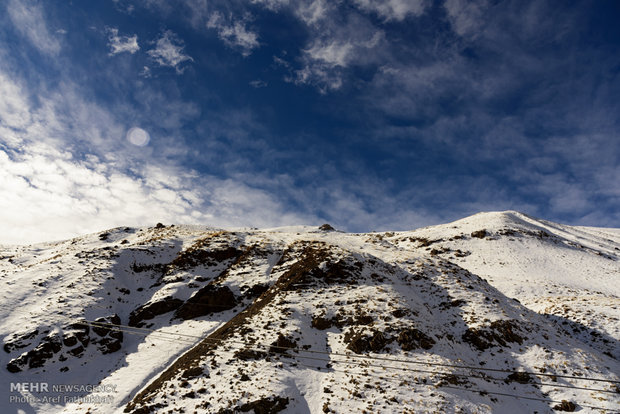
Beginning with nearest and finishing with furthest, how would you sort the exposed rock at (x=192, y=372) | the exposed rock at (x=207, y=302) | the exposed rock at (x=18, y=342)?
1. the exposed rock at (x=192, y=372)
2. the exposed rock at (x=18, y=342)
3. the exposed rock at (x=207, y=302)

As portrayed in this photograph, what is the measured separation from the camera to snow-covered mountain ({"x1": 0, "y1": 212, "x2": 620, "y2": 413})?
17.7 meters

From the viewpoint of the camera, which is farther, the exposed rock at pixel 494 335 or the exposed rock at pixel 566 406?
the exposed rock at pixel 494 335

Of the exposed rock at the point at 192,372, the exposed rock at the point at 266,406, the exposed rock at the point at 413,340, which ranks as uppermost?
the exposed rock at the point at 413,340

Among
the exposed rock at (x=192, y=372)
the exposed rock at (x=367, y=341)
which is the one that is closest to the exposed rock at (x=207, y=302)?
the exposed rock at (x=192, y=372)

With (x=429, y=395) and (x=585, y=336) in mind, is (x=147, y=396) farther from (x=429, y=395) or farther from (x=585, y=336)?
(x=585, y=336)

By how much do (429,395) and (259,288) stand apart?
64.9ft

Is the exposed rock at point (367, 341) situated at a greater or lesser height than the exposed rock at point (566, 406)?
greater

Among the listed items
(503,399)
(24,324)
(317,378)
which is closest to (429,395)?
(503,399)

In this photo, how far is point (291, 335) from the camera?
2259 centimetres

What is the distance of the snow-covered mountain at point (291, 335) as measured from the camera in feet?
58.1

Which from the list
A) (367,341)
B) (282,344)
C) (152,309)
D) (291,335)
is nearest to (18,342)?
(152,309)

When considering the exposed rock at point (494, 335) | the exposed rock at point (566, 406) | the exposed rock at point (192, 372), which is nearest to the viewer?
the exposed rock at point (566, 406)

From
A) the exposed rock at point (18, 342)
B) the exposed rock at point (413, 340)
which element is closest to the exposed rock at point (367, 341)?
the exposed rock at point (413, 340)

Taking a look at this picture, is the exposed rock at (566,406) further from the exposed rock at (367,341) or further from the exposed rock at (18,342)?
the exposed rock at (18,342)
